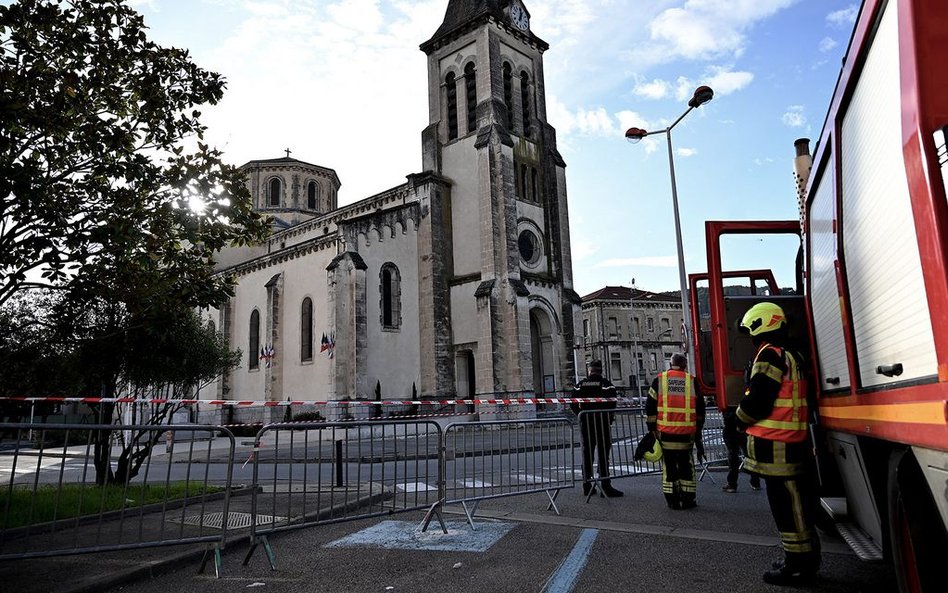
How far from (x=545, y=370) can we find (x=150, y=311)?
2390 cm

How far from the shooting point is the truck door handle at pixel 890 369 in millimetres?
2549

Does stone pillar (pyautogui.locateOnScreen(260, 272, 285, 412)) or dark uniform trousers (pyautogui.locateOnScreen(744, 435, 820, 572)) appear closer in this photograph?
dark uniform trousers (pyautogui.locateOnScreen(744, 435, 820, 572))

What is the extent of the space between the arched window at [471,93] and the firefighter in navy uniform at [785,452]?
87.6 ft

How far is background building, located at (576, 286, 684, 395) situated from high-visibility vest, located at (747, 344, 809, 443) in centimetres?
5443

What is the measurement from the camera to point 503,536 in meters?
5.71

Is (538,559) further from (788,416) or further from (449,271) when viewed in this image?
(449,271)

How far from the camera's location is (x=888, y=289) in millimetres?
2670

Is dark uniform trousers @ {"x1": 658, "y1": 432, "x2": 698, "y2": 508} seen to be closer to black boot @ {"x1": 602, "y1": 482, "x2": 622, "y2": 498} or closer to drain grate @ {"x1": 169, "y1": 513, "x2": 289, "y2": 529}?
black boot @ {"x1": 602, "y1": 482, "x2": 622, "y2": 498}

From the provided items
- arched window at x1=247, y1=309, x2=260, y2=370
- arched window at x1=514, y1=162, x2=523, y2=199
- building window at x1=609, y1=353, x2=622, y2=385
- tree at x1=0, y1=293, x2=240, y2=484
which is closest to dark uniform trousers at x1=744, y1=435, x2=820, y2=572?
tree at x1=0, y1=293, x2=240, y2=484

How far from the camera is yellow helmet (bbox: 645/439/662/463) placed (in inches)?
270

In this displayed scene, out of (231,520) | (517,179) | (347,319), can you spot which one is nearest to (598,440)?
(231,520)

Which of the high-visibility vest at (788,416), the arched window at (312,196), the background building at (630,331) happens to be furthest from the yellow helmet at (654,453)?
the background building at (630,331)

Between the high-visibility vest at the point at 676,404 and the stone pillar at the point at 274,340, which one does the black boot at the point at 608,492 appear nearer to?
the high-visibility vest at the point at 676,404

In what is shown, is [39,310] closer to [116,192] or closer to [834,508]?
[116,192]
